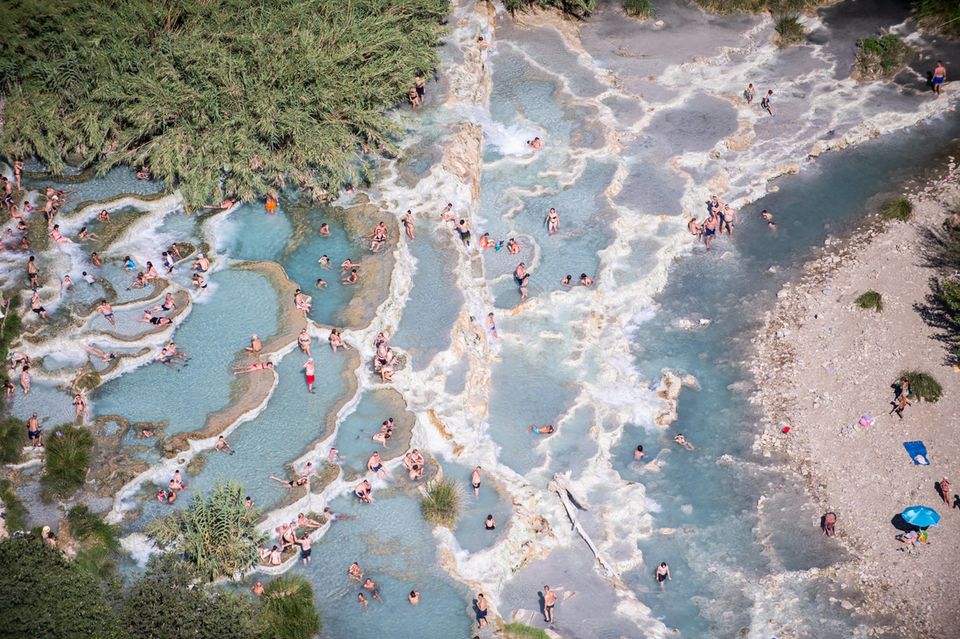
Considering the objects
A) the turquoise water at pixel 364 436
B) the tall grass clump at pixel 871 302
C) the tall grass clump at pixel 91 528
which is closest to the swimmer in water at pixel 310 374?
the turquoise water at pixel 364 436

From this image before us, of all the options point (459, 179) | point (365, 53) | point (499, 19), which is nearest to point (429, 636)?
point (459, 179)

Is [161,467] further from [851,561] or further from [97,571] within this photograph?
[851,561]

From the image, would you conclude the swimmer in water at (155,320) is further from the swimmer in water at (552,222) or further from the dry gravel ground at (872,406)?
the dry gravel ground at (872,406)

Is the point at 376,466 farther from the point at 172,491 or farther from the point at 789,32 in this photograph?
the point at 789,32

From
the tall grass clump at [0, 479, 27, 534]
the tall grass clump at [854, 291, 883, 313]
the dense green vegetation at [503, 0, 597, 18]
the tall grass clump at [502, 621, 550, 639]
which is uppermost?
the dense green vegetation at [503, 0, 597, 18]

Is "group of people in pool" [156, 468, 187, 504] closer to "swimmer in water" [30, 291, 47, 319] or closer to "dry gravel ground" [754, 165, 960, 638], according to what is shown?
"swimmer in water" [30, 291, 47, 319]

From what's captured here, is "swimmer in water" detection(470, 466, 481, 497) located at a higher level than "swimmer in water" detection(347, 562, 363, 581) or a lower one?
higher

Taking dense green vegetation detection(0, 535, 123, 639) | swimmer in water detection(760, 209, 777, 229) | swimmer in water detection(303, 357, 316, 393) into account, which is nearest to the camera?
dense green vegetation detection(0, 535, 123, 639)

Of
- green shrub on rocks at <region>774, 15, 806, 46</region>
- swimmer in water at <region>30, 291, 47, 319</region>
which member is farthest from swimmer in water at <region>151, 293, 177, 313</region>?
green shrub on rocks at <region>774, 15, 806, 46</region>

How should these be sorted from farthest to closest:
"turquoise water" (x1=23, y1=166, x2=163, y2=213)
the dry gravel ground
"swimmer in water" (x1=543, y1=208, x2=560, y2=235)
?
"turquoise water" (x1=23, y1=166, x2=163, y2=213), "swimmer in water" (x1=543, y1=208, x2=560, y2=235), the dry gravel ground
